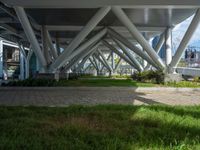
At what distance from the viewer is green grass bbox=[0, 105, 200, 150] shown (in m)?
6.02

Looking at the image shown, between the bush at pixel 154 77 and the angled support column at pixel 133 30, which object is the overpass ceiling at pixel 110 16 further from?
the bush at pixel 154 77

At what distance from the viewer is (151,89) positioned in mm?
19516

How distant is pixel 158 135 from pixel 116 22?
27.7 meters

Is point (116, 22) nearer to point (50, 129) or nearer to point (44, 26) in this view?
point (44, 26)

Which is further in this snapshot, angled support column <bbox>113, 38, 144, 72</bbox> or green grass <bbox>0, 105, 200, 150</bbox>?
angled support column <bbox>113, 38, 144, 72</bbox>

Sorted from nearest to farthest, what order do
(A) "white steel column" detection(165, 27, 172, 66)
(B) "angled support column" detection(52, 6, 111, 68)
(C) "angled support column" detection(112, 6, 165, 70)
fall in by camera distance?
(B) "angled support column" detection(52, 6, 111, 68) < (C) "angled support column" detection(112, 6, 165, 70) < (A) "white steel column" detection(165, 27, 172, 66)

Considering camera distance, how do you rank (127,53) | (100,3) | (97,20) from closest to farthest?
(100,3) → (97,20) → (127,53)

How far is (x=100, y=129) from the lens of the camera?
7.48m

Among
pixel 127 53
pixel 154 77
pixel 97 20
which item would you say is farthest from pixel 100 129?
pixel 127 53

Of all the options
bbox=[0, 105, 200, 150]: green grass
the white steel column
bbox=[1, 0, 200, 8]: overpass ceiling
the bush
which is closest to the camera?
bbox=[0, 105, 200, 150]: green grass

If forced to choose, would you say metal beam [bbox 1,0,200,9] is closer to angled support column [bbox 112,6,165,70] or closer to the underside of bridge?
the underside of bridge

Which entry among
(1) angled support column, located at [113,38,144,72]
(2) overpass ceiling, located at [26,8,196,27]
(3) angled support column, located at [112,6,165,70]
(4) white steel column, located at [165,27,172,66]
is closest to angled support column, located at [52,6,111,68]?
(3) angled support column, located at [112,6,165,70]

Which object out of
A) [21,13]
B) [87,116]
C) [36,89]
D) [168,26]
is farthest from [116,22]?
[87,116]

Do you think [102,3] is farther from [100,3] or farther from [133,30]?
[133,30]
